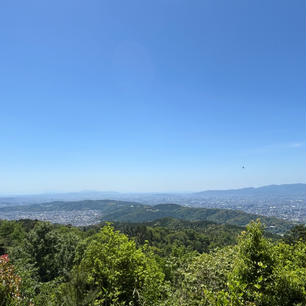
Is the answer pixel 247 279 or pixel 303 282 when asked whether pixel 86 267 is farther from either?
pixel 303 282

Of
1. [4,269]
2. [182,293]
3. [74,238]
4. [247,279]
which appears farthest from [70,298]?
[74,238]

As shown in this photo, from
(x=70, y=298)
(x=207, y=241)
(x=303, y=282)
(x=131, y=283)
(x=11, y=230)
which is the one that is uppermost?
(x=303, y=282)

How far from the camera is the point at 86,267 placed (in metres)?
14.4

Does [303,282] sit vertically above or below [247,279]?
above

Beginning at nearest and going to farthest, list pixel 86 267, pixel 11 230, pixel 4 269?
pixel 4 269 → pixel 86 267 → pixel 11 230

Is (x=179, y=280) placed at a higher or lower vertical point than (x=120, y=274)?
lower

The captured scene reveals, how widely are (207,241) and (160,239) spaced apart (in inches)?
1151

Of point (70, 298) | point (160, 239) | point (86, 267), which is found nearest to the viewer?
point (70, 298)

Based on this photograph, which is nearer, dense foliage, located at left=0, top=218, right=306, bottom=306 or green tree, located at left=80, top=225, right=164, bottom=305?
dense foliage, located at left=0, top=218, right=306, bottom=306

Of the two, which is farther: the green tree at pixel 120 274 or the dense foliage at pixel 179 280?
the green tree at pixel 120 274

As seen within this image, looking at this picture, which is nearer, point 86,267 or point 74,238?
point 86,267

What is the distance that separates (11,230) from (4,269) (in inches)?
3008

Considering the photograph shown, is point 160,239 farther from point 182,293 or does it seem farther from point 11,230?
point 182,293

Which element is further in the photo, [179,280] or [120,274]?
[179,280]
